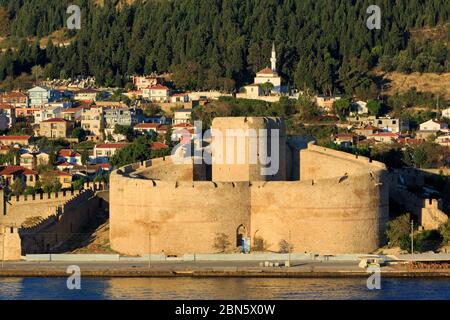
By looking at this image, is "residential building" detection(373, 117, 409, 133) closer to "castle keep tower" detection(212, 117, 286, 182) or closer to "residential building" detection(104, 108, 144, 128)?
"residential building" detection(104, 108, 144, 128)

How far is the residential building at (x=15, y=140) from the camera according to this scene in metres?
101

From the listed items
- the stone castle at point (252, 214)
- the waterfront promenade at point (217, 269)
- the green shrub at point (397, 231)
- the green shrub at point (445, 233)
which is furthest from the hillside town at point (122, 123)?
the waterfront promenade at point (217, 269)

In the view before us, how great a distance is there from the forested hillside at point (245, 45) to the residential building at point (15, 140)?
616 inches

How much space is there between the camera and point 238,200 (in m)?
56.2

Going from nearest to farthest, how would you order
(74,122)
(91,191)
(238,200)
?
(238,200), (91,191), (74,122)

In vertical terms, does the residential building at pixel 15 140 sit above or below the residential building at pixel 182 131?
below

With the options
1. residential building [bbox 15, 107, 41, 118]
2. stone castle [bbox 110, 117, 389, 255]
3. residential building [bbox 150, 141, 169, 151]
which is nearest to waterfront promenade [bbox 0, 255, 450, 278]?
stone castle [bbox 110, 117, 389, 255]

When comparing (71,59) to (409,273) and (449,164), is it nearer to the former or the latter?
(449,164)

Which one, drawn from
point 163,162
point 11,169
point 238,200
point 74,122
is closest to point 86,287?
point 238,200

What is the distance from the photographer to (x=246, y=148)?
59.2 metres

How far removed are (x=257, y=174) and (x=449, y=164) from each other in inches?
1109

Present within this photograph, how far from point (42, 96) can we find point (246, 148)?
5867cm

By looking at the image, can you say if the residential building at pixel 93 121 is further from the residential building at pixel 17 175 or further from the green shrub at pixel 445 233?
the green shrub at pixel 445 233

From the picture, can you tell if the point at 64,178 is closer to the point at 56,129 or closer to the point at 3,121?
the point at 56,129
